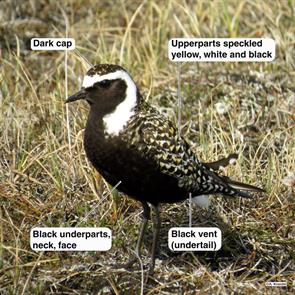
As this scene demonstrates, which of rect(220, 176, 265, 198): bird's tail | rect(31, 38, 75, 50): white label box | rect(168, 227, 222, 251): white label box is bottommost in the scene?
rect(168, 227, 222, 251): white label box

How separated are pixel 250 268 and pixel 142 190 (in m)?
0.81

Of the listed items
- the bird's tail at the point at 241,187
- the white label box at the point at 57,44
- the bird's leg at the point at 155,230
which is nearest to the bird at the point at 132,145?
the bird's leg at the point at 155,230

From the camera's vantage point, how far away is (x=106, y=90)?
5172 mm

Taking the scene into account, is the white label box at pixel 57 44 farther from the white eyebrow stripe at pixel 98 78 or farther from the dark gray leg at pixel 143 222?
the dark gray leg at pixel 143 222

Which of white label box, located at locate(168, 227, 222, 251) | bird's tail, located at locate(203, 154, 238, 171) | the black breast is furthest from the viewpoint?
bird's tail, located at locate(203, 154, 238, 171)

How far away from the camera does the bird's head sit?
514cm

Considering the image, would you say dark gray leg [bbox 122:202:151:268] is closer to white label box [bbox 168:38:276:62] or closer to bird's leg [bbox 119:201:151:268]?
bird's leg [bbox 119:201:151:268]

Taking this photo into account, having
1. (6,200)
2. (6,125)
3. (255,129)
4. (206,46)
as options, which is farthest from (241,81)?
(6,200)

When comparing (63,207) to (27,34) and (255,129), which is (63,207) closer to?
(255,129)

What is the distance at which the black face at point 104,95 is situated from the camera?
5148 mm

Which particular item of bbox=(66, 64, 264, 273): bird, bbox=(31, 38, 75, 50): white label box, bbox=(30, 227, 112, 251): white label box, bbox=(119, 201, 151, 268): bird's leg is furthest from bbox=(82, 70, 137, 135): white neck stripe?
bbox=(31, 38, 75, 50): white label box

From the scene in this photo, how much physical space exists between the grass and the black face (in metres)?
0.74

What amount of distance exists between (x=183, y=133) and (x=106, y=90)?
6.04 ft

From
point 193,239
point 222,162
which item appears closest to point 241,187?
point 222,162
